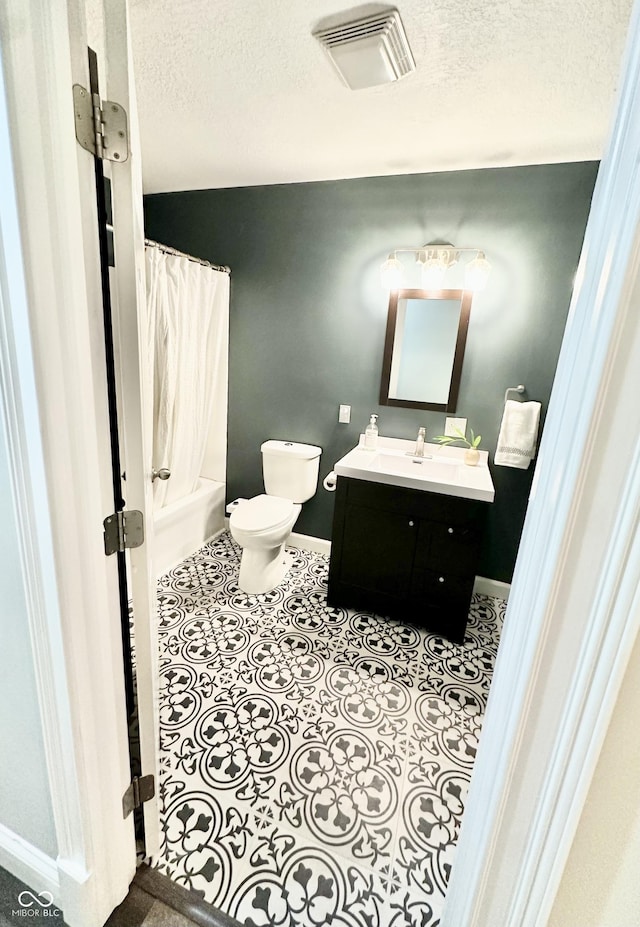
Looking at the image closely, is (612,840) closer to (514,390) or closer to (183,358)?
(514,390)

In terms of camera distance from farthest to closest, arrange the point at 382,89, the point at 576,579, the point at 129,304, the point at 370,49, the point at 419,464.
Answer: the point at 419,464, the point at 382,89, the point at 370,49, the point at 129,304, the point at 576,579

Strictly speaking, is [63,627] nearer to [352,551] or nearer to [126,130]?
[126,130]

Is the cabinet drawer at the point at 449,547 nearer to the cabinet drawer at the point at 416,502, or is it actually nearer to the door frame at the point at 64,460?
the cabinet drawer at the point at 416,502

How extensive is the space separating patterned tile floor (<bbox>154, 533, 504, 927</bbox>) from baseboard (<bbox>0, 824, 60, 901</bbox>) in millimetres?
274

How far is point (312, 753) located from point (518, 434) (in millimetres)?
1773

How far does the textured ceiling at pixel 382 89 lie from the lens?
1138 mm

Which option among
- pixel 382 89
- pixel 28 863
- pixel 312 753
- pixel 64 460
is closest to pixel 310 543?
pixel 312 753

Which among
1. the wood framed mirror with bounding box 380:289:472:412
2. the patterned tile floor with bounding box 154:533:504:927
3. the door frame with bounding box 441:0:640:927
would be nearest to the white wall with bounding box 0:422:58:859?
the patterned tile floor with bounding box 154:533:504:927

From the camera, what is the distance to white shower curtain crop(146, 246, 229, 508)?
7.24 feet

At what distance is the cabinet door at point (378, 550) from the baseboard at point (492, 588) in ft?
2.24

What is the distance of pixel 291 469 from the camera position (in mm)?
2588

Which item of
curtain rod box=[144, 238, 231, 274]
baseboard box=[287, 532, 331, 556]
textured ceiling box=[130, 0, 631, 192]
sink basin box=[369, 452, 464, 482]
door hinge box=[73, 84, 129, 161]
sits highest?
textured ceiling box=[130, 0, 631, 192]

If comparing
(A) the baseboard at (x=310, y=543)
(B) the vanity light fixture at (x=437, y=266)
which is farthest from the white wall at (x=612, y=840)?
(A) the baseboard at (x=310, y=543)

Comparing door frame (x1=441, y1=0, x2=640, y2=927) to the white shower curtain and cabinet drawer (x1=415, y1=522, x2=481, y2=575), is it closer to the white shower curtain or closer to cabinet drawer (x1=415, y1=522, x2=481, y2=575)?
cabinet drawer (x1=415, y1=522, x2=481, y2=575)
